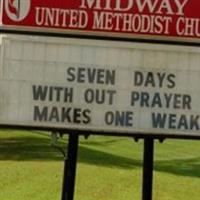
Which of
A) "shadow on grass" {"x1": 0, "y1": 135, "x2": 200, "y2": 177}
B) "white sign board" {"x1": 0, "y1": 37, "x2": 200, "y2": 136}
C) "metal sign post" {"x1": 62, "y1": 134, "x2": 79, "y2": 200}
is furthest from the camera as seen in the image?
"shadow on grass" {"x1": 0, "y1": 135, "x2": 200, "y2": 177}

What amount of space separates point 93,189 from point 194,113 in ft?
50.3

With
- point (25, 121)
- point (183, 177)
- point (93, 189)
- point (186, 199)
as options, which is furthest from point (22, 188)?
point (25, 121)

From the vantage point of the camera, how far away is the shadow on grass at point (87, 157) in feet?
113

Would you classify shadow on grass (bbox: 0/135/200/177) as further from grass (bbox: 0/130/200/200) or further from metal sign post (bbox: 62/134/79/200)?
metal sign post (bbox: 62/134/79/200)

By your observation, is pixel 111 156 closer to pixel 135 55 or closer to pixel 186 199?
pixel 186 199

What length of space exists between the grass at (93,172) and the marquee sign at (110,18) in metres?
14.0

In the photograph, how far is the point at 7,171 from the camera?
30.7m

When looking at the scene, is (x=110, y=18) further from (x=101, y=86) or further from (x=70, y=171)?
(x=70, y=171)

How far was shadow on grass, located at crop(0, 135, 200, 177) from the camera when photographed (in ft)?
113

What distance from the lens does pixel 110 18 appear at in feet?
44.3

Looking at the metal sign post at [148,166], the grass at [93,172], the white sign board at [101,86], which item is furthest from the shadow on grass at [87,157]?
the white sign board at [101,86]

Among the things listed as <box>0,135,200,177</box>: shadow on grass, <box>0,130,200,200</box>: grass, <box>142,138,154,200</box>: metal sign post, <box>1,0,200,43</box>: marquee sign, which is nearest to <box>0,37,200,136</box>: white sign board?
<box>1,0,200,43</box>: marquee sign

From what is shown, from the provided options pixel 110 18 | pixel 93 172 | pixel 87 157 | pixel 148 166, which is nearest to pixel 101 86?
pixel 110 18

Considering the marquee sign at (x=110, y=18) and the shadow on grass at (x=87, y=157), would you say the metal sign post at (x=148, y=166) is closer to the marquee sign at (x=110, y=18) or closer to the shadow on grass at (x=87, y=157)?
the marquee sign at (x=110, y=18)
